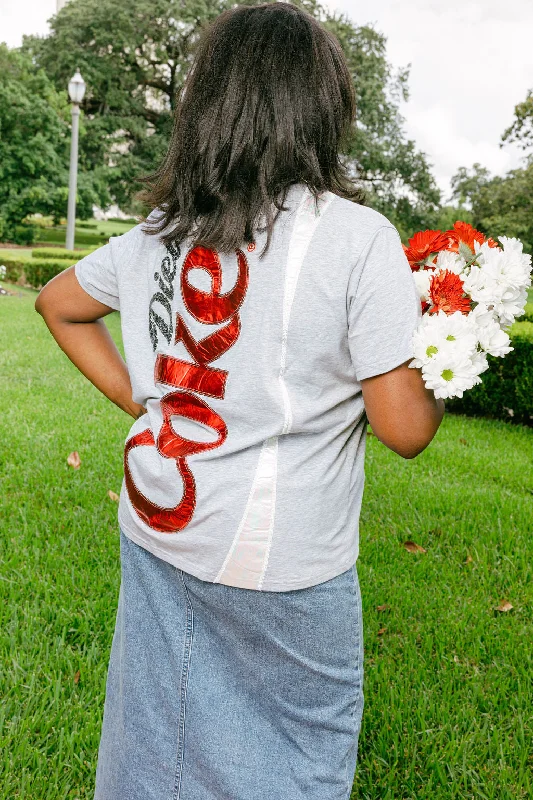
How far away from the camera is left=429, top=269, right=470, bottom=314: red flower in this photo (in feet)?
4.30

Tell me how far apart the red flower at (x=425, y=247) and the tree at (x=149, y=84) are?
1024 inches

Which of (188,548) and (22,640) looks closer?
(188,548)

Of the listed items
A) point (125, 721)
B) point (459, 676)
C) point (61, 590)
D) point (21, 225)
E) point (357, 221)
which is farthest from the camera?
point (21, 225)

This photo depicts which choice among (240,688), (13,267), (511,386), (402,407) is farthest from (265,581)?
(13,267)

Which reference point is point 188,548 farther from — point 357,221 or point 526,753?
point 526,753

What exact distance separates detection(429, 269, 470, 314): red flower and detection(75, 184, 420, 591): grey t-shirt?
2.6 inches

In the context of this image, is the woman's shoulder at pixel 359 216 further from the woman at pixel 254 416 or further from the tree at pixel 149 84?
the tree at pixel 149 84

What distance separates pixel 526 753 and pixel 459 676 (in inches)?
16.7

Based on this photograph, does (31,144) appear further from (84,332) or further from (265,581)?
(265,581)

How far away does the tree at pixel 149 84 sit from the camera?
1070 inches

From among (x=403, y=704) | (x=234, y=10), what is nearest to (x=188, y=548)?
(x=234, y=10)

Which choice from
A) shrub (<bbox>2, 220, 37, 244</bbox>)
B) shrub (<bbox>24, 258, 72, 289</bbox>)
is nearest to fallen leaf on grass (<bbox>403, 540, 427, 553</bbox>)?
shrub (<bbox>24, 258, 72, 289</bbox>)

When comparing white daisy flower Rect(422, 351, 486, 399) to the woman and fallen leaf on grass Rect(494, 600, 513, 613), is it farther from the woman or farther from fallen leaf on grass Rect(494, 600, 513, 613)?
fallen leaf on grass Rect(494, 600, 513, 613)

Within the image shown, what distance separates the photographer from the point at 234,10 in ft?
4.47
